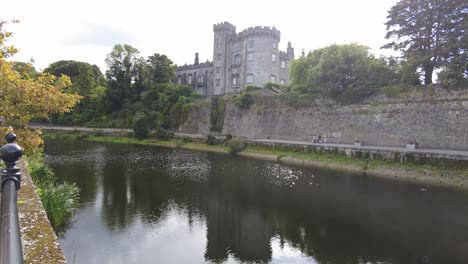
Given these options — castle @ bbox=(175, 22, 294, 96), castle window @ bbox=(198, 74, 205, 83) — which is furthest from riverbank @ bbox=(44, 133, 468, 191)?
castle window @ bbox=(198, 74, 205, 83)

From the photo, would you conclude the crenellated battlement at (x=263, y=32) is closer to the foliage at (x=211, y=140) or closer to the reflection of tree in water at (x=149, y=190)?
the foliage at (x=211, y=140)

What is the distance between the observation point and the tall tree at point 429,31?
23.0m

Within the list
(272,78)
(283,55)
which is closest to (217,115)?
(272,78)

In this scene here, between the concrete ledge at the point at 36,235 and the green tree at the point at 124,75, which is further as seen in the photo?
the green tree at the point at 124,75

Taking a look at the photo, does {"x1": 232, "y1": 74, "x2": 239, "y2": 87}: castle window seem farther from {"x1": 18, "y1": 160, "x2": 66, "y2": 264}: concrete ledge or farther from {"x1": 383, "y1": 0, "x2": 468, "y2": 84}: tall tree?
{"x1": 18, "y1": 160, "x2": 66, "y2": 264}: concrete ledge

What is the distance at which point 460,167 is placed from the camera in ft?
62.8

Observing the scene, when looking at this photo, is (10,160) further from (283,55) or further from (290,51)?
(290,51)

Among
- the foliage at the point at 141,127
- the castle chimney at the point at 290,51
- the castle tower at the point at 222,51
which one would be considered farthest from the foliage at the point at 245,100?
the castle chimney at the point at 290,51

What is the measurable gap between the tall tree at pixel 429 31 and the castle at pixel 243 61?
2125 cm

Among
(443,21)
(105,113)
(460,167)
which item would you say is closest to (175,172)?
(460,167)

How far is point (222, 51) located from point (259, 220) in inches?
1647

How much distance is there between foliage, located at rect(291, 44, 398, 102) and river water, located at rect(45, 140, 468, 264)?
11.0m

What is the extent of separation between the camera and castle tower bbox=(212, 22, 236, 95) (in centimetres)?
5094

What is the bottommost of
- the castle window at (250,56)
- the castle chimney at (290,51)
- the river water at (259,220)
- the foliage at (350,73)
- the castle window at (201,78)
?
the river water at (259,220)
